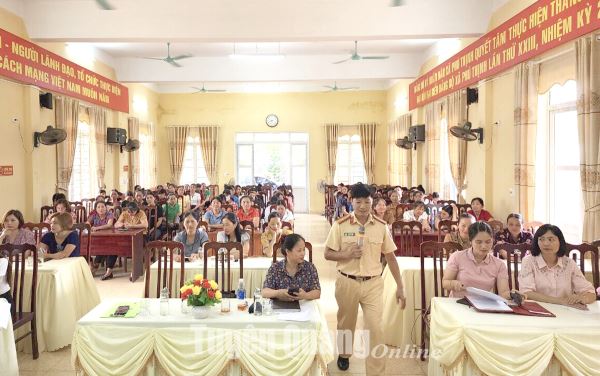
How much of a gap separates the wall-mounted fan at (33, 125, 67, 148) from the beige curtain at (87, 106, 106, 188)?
2831 mm

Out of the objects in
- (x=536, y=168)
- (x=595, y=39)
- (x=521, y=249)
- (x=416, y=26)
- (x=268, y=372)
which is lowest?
(x=268, y=372)

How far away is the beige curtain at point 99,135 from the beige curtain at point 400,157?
7471 mm

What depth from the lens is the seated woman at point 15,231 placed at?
5.21m

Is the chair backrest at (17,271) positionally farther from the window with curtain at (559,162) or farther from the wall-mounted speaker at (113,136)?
the wall-mounted speaker at (113,136)

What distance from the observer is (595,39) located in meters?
5.21

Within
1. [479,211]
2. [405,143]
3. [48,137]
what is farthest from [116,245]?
[405,143]

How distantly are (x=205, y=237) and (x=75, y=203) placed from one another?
490cm

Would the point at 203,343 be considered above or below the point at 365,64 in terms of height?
below

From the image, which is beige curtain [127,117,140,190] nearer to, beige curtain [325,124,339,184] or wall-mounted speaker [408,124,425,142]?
beige curtain [325,124,339,184]

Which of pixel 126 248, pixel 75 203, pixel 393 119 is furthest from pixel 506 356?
pixel 393 119

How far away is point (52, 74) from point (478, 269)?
826 centimetres

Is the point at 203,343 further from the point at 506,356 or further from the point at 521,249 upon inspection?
the point at 521,249

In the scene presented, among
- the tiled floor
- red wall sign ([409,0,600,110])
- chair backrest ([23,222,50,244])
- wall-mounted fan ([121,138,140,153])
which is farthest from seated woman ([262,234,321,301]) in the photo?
wall-mounted fan ([121,138,140,153])

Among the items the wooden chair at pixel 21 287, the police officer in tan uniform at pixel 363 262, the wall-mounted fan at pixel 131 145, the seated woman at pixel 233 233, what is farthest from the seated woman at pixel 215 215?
the wall-mounted fan at pixel 131 145
